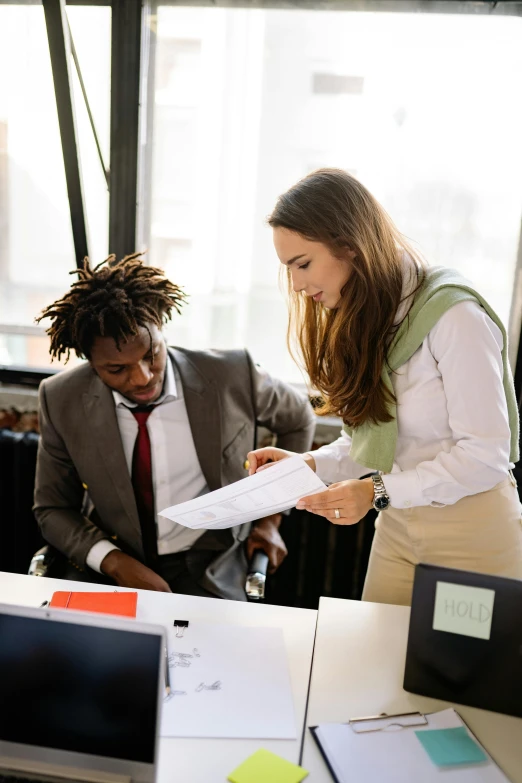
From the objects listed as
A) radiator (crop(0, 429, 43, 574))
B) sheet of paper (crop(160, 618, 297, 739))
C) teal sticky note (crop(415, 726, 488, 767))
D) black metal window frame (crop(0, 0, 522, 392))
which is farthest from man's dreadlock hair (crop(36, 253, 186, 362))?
teal sticky note (crop(415, 726, 488, 767))

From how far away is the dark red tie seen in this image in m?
1.94

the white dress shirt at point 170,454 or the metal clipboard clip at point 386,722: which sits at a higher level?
the white dress shirt at point 170,454

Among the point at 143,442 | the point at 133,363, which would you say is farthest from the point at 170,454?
the point at 133,363

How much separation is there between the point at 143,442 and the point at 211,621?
0.70 m

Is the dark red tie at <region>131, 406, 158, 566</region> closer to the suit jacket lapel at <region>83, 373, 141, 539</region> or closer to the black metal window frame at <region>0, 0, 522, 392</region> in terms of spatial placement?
the suit jacket lapel at <region>83, 373, 141, 539</region>

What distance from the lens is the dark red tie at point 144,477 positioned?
1937 mm

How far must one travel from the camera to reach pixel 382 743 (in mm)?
1040

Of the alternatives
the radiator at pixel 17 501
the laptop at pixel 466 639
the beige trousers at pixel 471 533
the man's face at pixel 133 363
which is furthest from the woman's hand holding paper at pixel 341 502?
the radiator at pixel 17 501

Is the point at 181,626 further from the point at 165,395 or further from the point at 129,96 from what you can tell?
the point at 129,96

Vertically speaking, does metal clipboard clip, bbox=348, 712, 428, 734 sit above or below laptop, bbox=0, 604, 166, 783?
below

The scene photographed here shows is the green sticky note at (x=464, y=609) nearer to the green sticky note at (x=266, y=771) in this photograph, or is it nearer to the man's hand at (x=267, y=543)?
the green sticky note at (x=266, y=771)

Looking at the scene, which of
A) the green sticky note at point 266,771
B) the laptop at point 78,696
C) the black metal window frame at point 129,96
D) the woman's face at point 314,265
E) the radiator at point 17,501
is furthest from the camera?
the radiator at point 17,501

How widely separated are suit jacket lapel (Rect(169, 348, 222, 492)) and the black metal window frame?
0.79m

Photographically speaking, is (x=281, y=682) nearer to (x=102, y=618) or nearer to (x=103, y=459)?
(x=102, y=618)
